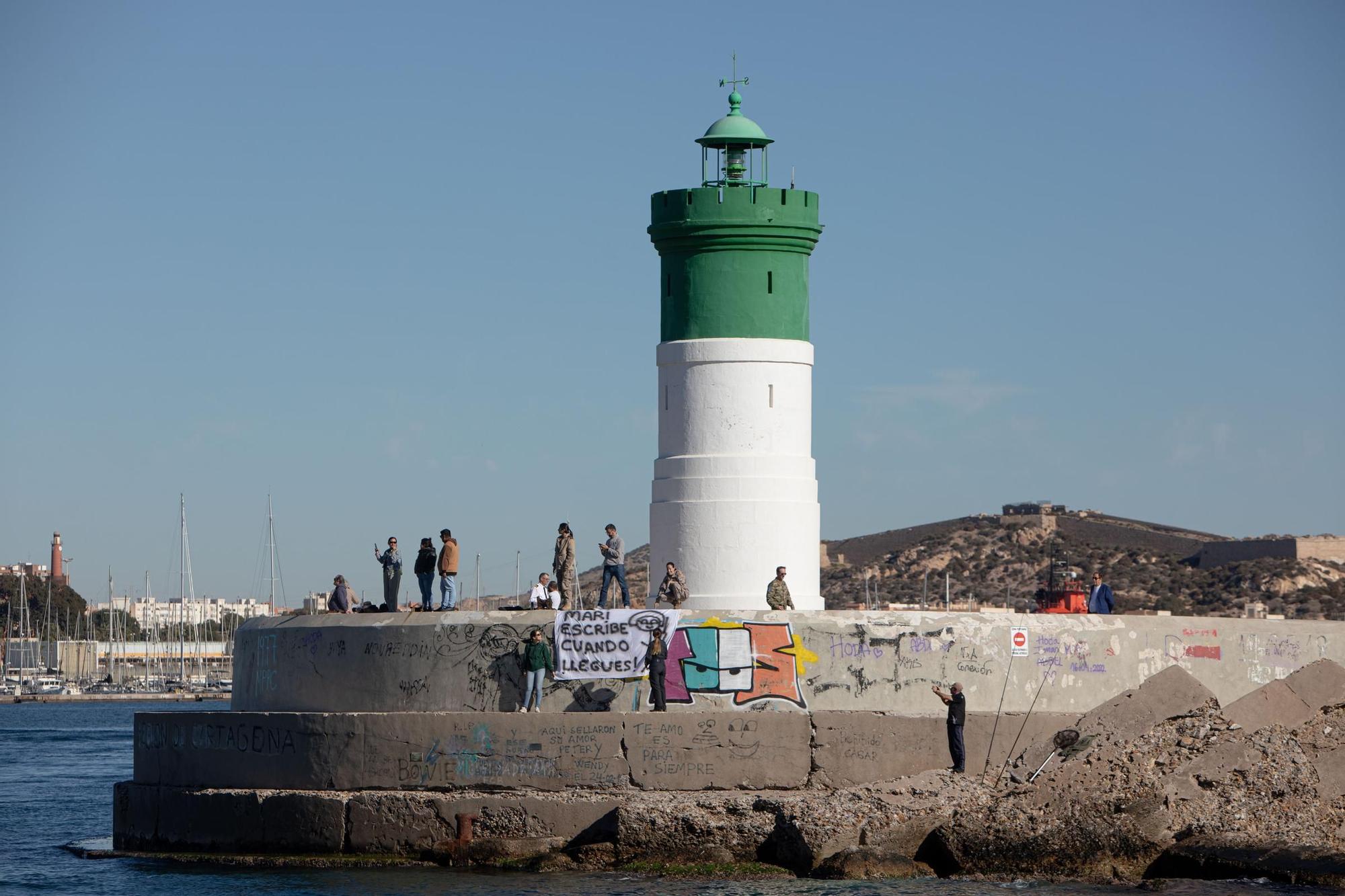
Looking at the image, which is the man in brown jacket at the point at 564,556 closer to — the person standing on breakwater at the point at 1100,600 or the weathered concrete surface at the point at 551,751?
the weathered concrete surface at the point at 551,751

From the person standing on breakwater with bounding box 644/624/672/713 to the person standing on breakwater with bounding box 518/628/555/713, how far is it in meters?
1.11

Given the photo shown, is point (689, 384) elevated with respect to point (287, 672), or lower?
elevated

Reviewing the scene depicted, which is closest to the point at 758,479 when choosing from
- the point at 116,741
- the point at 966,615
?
the point at 966,615

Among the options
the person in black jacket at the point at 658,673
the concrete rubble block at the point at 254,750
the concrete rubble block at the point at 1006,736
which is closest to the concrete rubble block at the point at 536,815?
the person in black jacket at the point at 658,673

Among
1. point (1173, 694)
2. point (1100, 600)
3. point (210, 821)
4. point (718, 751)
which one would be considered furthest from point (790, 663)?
point (210, 821)

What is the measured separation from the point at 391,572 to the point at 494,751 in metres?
3.44

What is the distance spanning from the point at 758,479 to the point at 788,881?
6.38 metres

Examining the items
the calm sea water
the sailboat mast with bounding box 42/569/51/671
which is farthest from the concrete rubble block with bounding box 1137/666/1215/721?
the sailboat mast with bounding box 42/569/51/671

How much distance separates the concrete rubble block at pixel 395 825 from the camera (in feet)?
70.4

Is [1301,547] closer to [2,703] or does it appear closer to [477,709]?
[477,709]

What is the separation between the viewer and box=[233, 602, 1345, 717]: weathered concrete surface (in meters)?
22.0

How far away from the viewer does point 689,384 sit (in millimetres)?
25297

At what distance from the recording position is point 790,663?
2205cm

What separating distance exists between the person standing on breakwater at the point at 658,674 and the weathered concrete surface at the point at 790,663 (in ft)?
0.41
